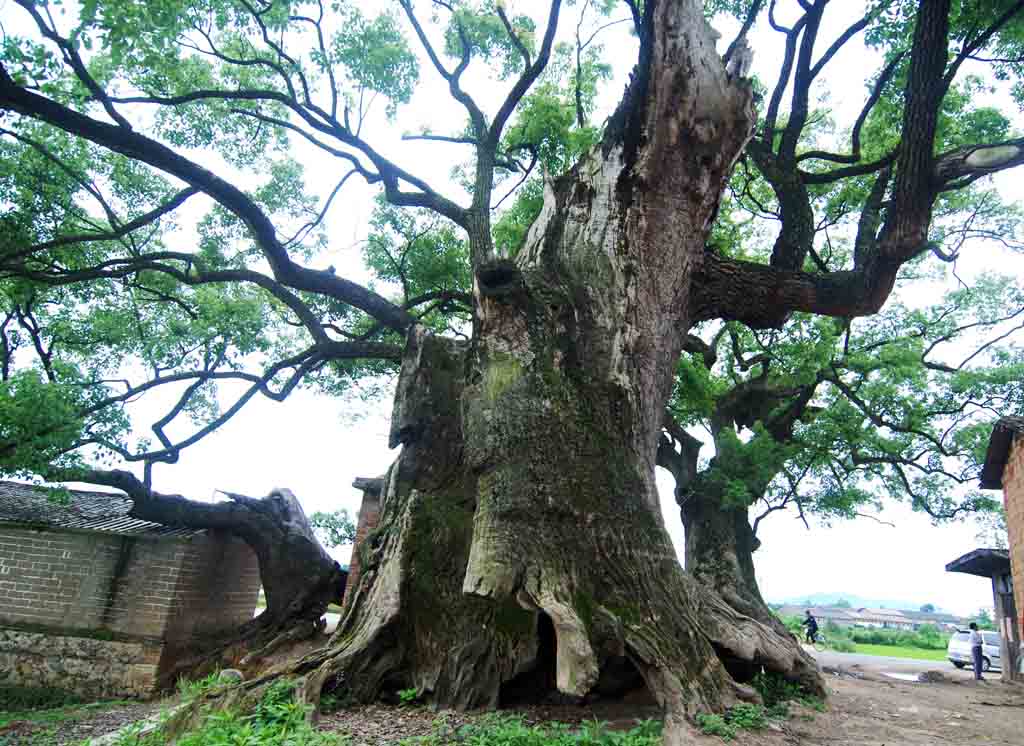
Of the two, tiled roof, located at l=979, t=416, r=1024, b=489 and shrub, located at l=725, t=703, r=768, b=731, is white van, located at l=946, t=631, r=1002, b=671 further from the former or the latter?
shrub, located at l=725, t=703, r=768, b=731

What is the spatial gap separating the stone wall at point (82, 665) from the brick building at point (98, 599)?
0.02 meters

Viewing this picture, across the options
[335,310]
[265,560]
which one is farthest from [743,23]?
[265,560]

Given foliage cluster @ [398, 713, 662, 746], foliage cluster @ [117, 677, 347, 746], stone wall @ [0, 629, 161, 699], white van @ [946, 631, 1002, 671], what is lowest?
stone wall @ [0, 629, 161, 699]

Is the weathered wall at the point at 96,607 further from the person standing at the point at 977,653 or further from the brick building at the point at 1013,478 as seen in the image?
the person standing at the point at 977,653

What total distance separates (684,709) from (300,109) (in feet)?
29.2

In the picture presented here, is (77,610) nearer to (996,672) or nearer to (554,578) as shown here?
(554,578)

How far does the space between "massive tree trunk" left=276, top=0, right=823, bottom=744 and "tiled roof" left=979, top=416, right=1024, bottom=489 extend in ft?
22.7

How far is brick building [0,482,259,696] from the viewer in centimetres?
996

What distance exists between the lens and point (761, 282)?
5258 millimetres

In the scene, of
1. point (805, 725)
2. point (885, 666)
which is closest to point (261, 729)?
point (805, 725)

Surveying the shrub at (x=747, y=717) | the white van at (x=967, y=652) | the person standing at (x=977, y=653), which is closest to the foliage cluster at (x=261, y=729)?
the shrub at (x=747, y=717)

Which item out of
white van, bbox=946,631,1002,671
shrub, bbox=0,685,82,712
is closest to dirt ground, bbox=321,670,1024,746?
shrub, bbox=0,685,82,712

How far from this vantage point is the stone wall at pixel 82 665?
9898mm

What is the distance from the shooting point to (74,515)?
11484 millimetres
